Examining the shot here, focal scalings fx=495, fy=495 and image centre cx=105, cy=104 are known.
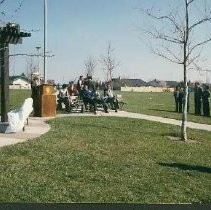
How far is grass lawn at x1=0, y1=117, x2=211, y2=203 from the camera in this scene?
7.88 meters

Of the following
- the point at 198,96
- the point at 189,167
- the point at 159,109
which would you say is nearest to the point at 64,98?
the point at 198,96

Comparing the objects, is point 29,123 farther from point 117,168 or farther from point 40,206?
point 40,206

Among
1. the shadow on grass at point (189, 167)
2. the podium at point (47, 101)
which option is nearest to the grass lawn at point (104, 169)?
the shadow on grass at point (189, 167)

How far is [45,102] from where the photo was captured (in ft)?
63.6

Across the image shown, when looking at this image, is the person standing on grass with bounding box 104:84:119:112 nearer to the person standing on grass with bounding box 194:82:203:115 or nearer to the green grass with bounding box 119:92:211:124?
the green grass with bounding box 119:92:211:124

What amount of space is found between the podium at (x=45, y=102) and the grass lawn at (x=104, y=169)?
466 centimetres

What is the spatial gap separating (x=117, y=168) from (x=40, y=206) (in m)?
2.99

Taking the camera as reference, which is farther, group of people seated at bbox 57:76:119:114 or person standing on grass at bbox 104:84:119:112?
person standing on grass at bbox 104:84:119:112

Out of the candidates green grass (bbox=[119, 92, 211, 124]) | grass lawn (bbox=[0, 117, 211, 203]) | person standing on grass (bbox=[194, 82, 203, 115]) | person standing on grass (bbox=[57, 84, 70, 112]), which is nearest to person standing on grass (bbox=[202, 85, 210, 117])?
person standing on grass (bbox=[194, 82, 203, 115])

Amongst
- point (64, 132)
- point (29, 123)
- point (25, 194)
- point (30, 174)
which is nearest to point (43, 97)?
point (29, 123)

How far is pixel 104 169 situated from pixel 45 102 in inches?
401

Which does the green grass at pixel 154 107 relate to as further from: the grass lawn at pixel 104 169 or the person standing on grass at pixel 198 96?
the grass lawn at pixel 104 169

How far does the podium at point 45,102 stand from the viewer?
19.2m

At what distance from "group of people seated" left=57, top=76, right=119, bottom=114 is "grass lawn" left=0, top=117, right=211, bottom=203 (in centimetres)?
760
